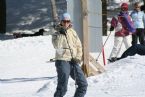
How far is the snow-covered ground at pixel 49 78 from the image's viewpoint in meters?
11.5

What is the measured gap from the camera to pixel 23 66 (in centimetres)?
1675

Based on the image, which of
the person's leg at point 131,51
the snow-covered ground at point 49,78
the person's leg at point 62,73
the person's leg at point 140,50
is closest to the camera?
the person's leg at point 62,73

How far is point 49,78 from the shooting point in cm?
1400

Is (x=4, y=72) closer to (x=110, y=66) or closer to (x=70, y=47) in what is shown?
(x=110, y=66)

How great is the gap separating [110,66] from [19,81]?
2264mm

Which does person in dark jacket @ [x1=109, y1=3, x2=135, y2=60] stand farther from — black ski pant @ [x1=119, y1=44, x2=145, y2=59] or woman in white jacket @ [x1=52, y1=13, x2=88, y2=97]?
woman in white jacket @ [x1=52, y1=13, x2=88, y2=97]

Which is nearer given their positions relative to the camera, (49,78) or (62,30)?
(62,30)

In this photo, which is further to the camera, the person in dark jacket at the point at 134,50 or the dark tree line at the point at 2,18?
the dark tree line at the point at 2,18

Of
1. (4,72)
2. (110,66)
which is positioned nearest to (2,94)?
(110,66)

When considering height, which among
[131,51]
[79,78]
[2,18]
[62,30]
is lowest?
[2,18]

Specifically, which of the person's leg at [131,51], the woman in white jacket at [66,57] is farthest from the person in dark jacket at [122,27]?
the woman in white jacket at [66,57]

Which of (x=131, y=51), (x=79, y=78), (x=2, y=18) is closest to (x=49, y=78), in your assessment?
(x=131, y=51)

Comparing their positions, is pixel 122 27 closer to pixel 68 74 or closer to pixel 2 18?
pixel 68 74

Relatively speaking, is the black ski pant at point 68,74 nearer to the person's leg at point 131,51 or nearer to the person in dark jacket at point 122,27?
the person's leg at point 131,51
